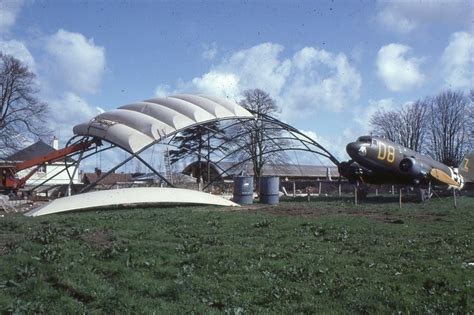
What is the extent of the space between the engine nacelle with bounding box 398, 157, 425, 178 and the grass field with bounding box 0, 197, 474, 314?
18331 millimetres

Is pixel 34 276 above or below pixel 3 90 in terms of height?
below

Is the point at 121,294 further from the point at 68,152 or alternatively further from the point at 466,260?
the point at 68,152

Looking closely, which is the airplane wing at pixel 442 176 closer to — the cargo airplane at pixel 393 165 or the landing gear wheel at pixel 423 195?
the cargo airplane at pixel 393 165

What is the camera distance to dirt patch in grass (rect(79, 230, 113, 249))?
1148 centimetres

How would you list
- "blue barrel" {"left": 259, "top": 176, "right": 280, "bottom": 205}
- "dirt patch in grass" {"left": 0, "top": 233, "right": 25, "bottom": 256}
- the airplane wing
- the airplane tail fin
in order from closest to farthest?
"dirt patch in grass" {"left": 0, "top": 233, "right": 25, "bottom": 256}, "blue barrel" {"left": 259, "top": 176, "right": 280, "bottom": 205}, the airplane wing, the airplane tail fin

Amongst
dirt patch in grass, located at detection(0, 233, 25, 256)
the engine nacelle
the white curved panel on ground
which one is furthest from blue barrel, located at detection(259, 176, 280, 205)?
dirt patch in grass, located at detection(0, 233, 25, 256)

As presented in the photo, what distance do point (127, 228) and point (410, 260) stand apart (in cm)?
834

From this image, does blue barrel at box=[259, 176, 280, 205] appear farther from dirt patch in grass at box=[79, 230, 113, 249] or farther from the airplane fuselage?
dirt patch in grass at box=[79, 230, 113, 249]

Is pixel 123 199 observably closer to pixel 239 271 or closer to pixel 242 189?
pixel 242 189

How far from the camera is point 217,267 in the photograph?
8.80 m

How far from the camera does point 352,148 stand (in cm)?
3158

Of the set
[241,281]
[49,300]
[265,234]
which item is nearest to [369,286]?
[241,281]

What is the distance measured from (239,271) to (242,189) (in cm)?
2092

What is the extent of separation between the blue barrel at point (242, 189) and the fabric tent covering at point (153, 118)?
265 inches
